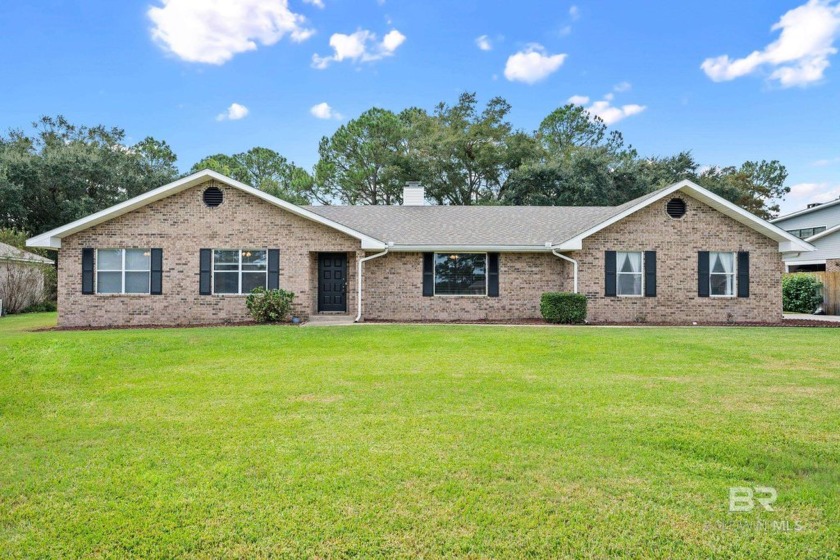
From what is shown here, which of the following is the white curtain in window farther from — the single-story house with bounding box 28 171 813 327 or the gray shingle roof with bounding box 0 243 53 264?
the gray shingle roof with bounding box 0 243 53 264

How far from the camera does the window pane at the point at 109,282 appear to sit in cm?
1439

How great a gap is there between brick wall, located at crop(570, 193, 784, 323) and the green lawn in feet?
24.5

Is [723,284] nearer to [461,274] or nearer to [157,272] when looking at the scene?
[461,274]

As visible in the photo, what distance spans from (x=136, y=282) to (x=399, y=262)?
26.7 ft

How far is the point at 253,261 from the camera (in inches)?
576

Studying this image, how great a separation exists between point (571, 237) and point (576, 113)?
26.2m

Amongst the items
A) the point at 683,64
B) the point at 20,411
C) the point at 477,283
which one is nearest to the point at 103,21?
the point at 477,283

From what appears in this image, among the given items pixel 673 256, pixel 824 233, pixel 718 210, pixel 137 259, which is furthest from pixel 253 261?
pixel 824 233

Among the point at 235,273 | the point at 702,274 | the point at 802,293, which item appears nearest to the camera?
the point at 235,273

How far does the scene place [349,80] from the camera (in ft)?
82.9

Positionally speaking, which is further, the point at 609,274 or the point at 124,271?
the point at 609,274

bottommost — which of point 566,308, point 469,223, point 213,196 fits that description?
point 566,308

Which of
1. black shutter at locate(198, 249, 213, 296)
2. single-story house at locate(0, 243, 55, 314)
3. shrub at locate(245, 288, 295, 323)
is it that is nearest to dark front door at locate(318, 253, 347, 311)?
shrub at locate(245, 288, 295, 323)

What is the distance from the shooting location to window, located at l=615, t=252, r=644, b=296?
15.2 m
